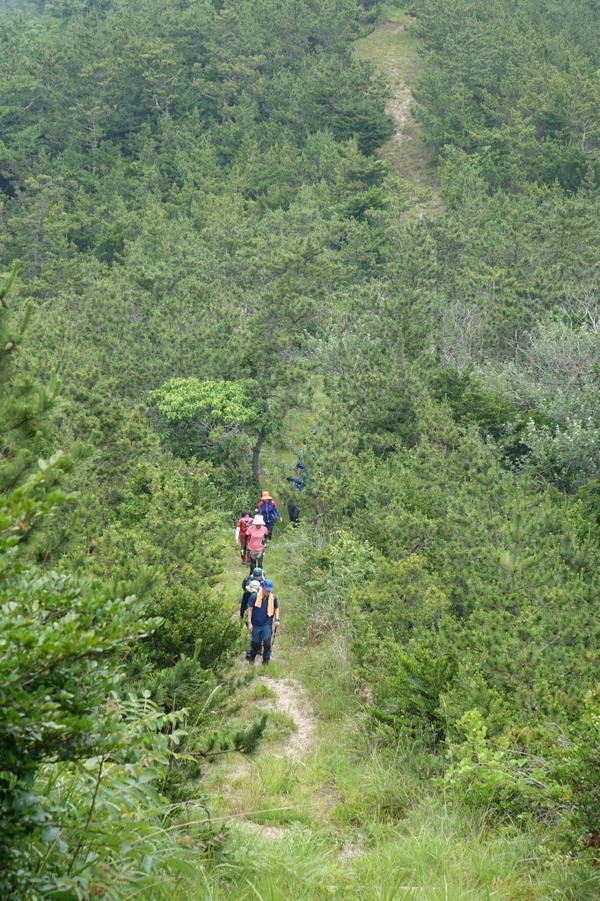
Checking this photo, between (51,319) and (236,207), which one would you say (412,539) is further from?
(236,207)

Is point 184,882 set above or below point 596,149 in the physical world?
above

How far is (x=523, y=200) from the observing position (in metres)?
36.8

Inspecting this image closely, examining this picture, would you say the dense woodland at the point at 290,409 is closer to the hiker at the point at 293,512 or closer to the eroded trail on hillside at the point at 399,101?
the hiker at the point at 293,512

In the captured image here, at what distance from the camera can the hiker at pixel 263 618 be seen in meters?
9.60

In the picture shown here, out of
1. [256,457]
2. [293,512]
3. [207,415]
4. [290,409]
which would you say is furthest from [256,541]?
[290,409]

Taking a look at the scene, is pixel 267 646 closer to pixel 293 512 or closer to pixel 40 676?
pixel 293 512

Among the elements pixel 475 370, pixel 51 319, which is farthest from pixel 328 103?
pixel 475 370

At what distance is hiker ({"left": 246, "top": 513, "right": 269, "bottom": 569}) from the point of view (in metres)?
12.8

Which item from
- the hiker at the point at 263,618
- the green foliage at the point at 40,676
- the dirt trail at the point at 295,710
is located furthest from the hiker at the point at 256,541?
the green foliage at the point at 40,676

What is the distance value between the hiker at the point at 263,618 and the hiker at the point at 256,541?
8.14ft

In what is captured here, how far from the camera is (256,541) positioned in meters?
12.8

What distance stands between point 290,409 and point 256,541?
9.17 m

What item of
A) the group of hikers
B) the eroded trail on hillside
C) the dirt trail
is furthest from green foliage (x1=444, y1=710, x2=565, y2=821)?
the eroded trail on hillside

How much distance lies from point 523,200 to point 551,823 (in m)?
34.6
